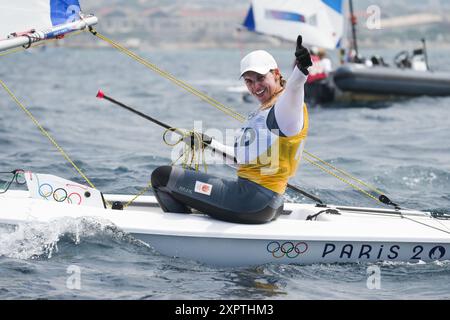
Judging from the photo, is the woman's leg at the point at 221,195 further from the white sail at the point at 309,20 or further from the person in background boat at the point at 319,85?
the white sail at the point at 309,20

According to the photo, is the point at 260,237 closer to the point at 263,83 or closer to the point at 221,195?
the point at 221,195

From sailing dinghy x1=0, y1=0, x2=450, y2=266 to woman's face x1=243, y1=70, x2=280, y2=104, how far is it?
0.82m

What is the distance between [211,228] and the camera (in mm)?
4891

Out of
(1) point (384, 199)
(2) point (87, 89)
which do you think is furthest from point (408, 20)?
(1) point (384, 199)

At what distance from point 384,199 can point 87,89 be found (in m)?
17.7

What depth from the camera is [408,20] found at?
138625 millimetres

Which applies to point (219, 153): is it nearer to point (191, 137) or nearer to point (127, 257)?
point (191, 137)

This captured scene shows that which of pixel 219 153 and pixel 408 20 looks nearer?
pixel 219 153

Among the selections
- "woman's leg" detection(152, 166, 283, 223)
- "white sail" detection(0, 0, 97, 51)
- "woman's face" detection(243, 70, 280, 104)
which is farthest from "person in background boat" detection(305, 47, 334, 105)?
"woman's face" detection(243, 70, 280, 104)

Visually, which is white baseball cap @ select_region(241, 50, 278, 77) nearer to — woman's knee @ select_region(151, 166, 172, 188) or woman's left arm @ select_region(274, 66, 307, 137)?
woman's left arm @ select_region(274, 66, 307, 137)

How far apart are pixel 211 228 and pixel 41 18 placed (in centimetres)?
183

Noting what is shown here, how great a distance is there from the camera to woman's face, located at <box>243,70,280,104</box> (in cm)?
461

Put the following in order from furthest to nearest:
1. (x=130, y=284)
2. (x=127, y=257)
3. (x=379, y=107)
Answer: (x=379, y=107) < (x=127, y=257) < (x=130, y=284)
